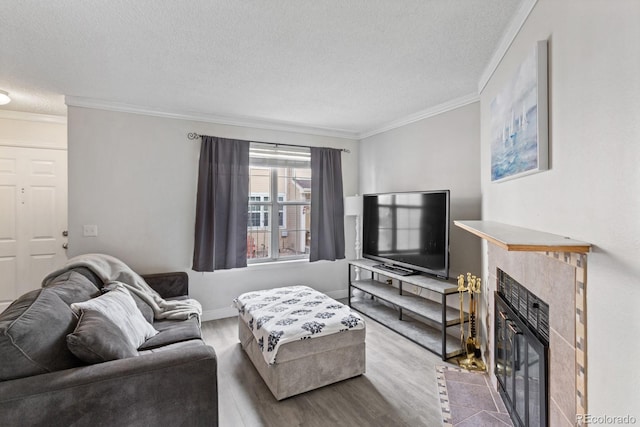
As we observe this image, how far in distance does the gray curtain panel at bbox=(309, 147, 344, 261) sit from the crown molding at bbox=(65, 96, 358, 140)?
280mm

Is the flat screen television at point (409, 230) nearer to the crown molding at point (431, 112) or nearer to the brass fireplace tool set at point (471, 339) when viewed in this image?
the brass fireplace tool set at point (471, 339)

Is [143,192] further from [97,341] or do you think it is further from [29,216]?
[97,341]

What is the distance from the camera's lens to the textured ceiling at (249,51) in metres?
1.73

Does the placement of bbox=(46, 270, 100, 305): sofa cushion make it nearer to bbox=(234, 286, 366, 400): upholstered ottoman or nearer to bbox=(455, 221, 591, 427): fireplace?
bbox=(234, 286, 366, 400): upholstered ottoman

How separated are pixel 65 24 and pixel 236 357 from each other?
277cm

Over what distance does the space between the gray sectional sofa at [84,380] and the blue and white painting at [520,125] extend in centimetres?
188

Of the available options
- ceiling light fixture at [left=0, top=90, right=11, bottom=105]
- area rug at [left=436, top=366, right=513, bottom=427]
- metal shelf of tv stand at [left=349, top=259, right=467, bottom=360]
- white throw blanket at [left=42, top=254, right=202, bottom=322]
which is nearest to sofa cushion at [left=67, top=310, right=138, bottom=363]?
white throw blanket at [left=42, top=254, right=202, bottom=322]

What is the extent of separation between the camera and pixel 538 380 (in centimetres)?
148

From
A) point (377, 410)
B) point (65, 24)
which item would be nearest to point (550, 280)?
point (377, 410)

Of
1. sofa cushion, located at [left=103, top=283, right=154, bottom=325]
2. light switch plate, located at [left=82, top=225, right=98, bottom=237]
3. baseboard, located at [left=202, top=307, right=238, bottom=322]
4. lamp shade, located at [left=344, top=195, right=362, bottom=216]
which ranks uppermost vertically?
lamp shade, located at [left=344, top=195, right=362, bottom=216]

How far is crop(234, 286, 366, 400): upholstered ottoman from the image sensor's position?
7.22 feet

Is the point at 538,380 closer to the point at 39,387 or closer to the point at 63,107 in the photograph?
the point at 39,387

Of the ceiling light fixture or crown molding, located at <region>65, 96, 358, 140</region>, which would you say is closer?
the ceiling light fixture

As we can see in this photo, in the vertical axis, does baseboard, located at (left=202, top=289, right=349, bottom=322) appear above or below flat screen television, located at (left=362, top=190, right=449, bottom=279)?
below
